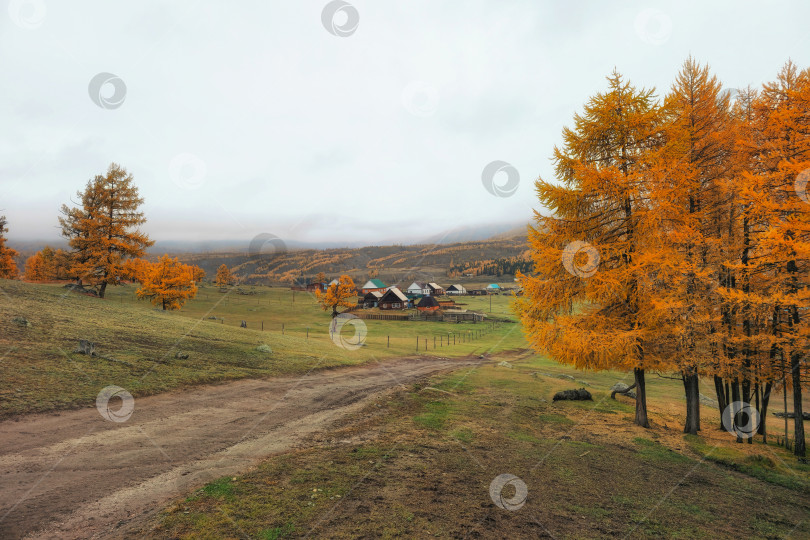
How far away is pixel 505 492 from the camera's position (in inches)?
294

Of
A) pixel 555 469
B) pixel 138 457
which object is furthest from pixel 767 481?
pixel 138 457

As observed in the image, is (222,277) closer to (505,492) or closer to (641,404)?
(641,404)

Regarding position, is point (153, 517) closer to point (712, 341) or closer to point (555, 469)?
point (555, 469)

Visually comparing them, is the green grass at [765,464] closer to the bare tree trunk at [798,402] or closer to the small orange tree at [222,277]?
the bare tree trunk at [798,402]

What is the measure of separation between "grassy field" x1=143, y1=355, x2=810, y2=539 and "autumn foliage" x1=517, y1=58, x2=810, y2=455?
9.45 feet

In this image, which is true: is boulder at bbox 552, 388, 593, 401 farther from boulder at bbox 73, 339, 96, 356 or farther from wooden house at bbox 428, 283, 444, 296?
wooden house at bbox 428, 283, 444, 296

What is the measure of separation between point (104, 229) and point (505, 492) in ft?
142

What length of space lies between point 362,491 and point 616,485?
253 inches

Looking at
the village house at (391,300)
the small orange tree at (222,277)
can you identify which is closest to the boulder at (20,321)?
the village house at (391,300)

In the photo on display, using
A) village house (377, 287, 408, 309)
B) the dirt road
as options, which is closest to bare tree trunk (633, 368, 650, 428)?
the dirt road

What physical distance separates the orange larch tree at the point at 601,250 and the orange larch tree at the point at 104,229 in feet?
131

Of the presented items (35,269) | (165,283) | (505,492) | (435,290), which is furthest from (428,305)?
(35,269)

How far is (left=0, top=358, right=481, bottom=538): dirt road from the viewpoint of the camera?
573 cm

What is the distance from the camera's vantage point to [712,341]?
40.5ft
